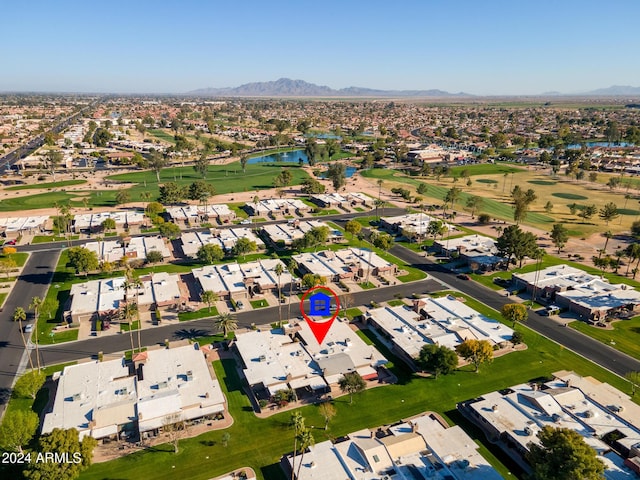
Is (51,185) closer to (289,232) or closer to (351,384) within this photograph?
(289,232)

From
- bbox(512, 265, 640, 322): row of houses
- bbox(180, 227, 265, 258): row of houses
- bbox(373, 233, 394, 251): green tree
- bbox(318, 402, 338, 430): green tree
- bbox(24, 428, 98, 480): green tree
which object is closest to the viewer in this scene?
bbox(24, 428, 98, 480): green tree

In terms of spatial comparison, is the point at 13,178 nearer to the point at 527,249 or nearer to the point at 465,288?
the point at 465,288

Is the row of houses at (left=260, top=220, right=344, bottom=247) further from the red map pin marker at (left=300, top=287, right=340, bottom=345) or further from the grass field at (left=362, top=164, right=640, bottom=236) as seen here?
the grass field at (left=362, top=164, right=640, bottom=236)

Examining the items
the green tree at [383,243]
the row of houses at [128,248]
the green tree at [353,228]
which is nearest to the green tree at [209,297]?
the row of houses at [128,248]

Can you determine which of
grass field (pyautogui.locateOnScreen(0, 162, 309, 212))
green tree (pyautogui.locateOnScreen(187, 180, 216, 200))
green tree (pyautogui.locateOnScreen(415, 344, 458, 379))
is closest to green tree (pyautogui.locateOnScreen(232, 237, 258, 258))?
green tree (pyautogui.locateOnScreen(187, 180, 216, 200))

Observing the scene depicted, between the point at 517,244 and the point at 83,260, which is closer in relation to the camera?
the point at 83,260

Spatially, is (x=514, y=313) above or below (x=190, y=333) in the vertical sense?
above

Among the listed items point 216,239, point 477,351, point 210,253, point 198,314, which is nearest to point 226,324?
point 198,314
